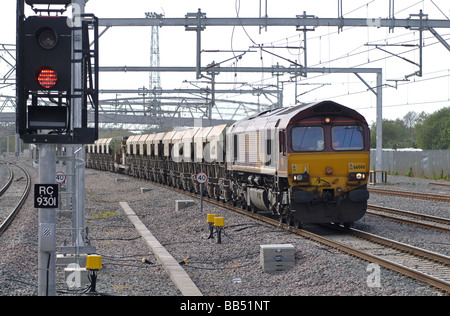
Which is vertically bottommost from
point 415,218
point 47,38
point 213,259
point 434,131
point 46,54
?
point 213,259

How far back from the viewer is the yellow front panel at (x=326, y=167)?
14.9 metres

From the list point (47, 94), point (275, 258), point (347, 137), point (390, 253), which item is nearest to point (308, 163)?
point (347, 137)

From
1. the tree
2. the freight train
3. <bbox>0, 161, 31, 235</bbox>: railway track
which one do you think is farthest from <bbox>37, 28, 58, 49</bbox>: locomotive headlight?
the tree

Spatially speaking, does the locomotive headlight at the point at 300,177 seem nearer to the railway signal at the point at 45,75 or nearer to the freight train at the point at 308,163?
the freight train at the point at 308,163

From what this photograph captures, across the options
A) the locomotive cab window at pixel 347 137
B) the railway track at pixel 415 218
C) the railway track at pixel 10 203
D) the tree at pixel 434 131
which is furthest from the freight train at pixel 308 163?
the tree at pixel 434 131

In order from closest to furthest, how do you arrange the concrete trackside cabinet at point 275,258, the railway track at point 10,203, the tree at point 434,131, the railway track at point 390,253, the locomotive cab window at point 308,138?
the railway track at point 390,253 → the concrete trackside cabinet at point 275,258 → the locomotive cab window at point 308,138 → the railway track at point 10,203 → the tree at point 434,131

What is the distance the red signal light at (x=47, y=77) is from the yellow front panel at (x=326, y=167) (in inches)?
370

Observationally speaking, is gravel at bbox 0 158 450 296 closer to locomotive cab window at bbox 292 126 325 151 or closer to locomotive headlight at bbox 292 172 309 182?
locomotive headlight at bbox 292 172 309 182

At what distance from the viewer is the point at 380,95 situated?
35.1m

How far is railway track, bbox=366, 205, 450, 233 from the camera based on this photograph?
16.1 meters

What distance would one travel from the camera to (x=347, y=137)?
50.4ft

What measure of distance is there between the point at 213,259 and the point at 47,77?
23.3ft

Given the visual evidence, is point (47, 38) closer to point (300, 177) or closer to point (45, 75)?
point (45, 75)

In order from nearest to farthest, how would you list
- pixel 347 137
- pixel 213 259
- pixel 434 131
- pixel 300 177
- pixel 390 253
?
pixel 390 253
pixel 213 259
pixel 300 177
pixel 347 137
pixel 434 131
